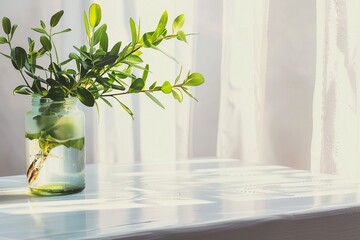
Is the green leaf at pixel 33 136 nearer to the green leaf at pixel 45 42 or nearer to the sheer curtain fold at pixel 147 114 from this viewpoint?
the green leaf at pixel 45 42

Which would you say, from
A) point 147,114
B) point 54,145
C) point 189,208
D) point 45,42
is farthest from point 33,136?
point 147,114

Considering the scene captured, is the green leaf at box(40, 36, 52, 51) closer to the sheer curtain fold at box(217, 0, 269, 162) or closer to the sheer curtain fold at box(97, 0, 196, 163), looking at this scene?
the sheer curtain fold at box(97, 0, 196, 163)

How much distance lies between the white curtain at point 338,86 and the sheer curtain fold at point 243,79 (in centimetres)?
19

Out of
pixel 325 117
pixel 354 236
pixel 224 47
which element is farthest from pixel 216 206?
pixel 224 47

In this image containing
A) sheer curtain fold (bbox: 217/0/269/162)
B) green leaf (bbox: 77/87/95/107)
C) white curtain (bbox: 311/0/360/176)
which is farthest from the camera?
sheer curtain fold (bbox: 217/0/269/162)

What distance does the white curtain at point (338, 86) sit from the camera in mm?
1382

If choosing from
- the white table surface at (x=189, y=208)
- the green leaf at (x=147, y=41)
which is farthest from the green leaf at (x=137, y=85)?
the white table surface at (x=189, y=208)

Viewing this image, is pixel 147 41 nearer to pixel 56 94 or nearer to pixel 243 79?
pixel 56 94

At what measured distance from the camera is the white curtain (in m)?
1.38

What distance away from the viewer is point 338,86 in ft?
4.59

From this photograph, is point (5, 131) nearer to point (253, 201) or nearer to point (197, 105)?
point (197, 105)

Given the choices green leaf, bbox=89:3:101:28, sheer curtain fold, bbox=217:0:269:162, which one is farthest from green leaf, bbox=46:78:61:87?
sheer curtain fold, bbox=217:0:269:162

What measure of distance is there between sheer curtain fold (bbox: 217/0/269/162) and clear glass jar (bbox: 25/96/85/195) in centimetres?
70

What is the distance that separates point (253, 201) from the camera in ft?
3.07
